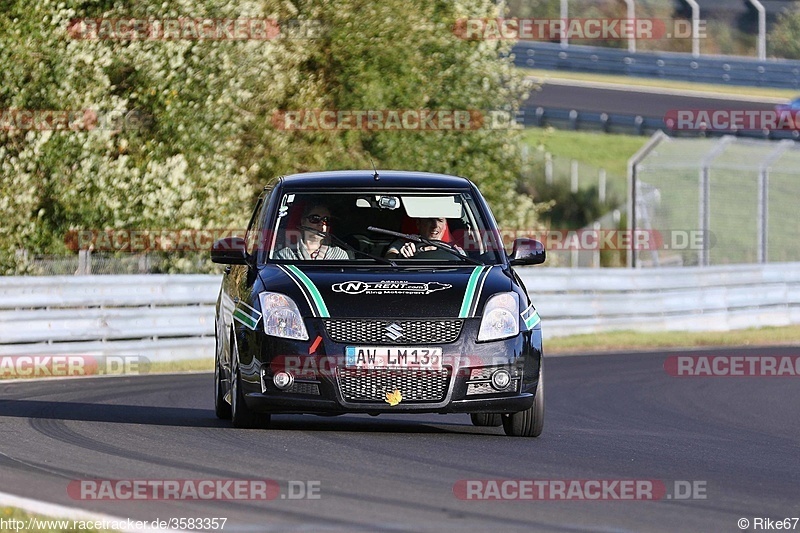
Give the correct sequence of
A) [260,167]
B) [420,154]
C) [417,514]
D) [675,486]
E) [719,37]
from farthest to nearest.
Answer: [719,37] < [420,154] < [260,167] < [675,486] < [417,514]

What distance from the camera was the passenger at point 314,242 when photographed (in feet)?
34.2

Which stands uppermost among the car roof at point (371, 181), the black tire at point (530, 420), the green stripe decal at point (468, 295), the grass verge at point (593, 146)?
the car roof at point (371, 181)

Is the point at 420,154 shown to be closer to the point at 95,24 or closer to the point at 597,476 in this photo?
the point at 95,24

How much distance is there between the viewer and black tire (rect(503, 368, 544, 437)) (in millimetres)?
10055

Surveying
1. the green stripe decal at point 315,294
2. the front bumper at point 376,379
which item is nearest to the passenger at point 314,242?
the green stripe decal at point 315,294

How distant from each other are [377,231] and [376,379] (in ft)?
Result: 4.98

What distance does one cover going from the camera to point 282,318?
31.6 feet

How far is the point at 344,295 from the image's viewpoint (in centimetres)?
962

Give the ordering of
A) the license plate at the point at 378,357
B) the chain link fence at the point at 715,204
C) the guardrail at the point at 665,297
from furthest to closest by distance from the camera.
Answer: the chain link fence at the point at 715,204 < the guardrail at the point at 665,297 < the license plate at the point at 378,357

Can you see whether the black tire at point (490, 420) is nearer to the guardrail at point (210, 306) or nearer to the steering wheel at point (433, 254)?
the steering wheel at point (433, 254)

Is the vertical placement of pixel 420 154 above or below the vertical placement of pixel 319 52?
below

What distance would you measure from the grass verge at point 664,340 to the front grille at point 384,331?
11473 mm

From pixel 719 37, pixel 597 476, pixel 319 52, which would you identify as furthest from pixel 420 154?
pixel 719 37

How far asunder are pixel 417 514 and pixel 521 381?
3081mm
